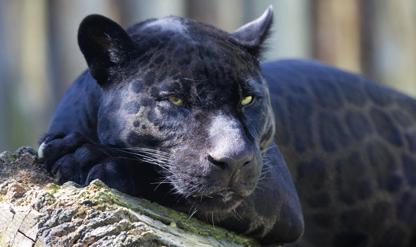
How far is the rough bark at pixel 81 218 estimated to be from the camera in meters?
3.28

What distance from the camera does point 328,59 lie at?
10.1 meters

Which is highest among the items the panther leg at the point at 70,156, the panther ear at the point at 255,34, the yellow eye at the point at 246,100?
the panther ear at the point at 255,34

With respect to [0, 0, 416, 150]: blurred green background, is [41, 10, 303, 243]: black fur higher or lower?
higher

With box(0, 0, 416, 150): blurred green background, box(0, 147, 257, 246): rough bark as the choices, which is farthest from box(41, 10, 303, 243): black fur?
box(0, 0, 416, 150): blurred green background

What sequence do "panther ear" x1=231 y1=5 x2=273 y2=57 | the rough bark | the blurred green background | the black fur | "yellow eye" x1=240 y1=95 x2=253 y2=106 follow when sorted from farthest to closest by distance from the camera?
the blurred green background
"panther ear" x1=231 y1=5 x2=273 y2=57
"yellow eye" x1=240 y1=95 x2=253 y2=106
the black fur
the rough bark

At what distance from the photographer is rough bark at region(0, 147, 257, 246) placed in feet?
10.8

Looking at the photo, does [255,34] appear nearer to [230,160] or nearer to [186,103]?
[186,103]

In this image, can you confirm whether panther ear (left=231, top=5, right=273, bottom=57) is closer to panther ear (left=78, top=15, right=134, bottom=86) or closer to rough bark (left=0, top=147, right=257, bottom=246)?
panther ear (left=78, top=15, right=134, bottom=86)

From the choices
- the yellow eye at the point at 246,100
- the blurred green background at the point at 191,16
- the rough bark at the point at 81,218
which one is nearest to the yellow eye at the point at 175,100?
the yellow eye at the point at 246,100

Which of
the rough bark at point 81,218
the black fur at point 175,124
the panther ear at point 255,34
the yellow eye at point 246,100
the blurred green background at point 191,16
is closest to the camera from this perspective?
the rough bark at point 81,218

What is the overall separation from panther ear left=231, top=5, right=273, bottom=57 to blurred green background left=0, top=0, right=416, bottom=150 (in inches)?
207

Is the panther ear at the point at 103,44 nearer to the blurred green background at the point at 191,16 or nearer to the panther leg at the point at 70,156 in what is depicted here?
the panther leg at the point at 70,156

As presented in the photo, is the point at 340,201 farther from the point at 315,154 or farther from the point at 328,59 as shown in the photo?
the point at 328,59

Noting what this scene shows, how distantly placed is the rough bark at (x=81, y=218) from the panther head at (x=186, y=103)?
7.2 inches
